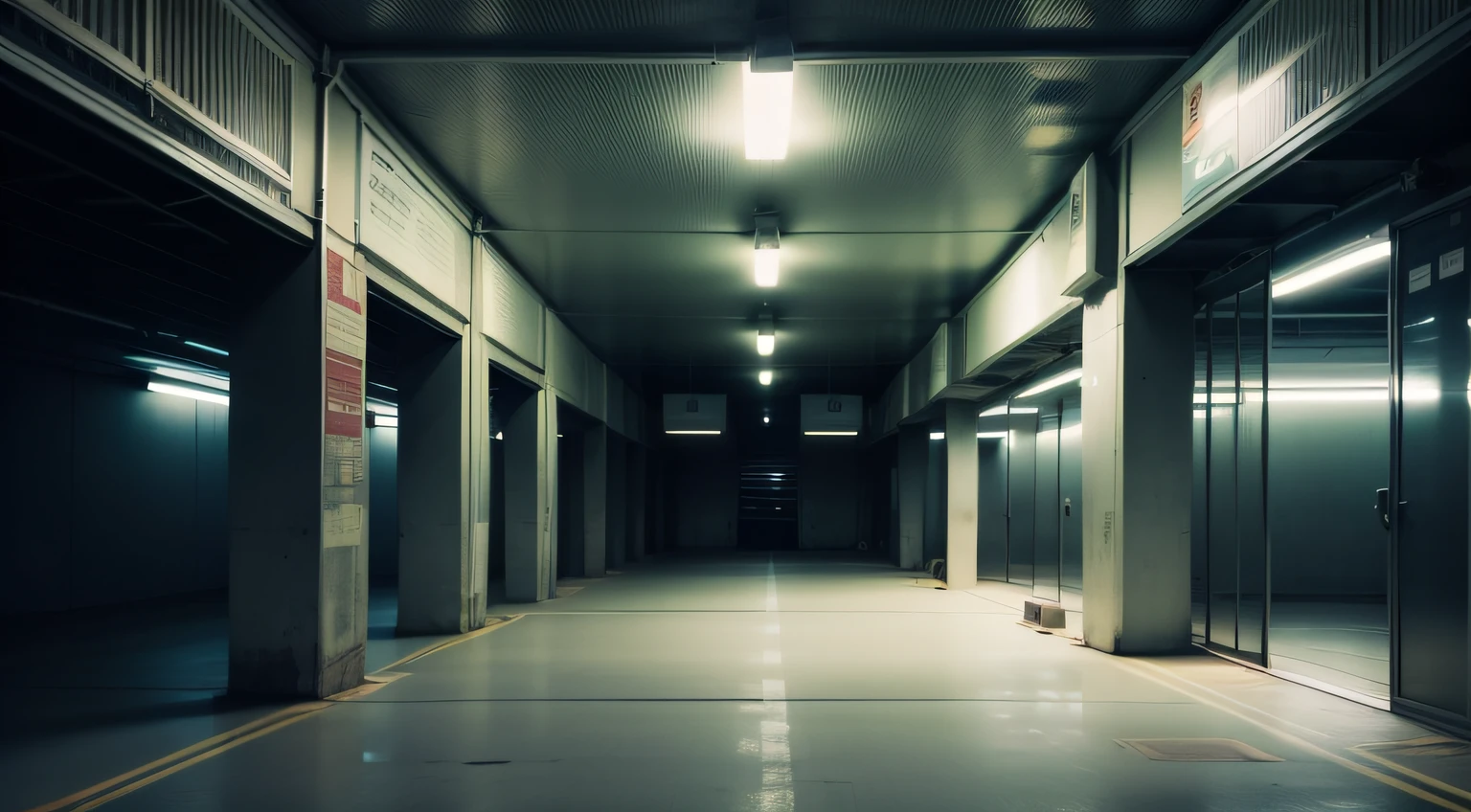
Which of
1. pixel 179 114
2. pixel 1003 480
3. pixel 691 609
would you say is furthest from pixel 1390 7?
pixel 1003 480

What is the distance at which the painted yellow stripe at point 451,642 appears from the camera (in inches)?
304

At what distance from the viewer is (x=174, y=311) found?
10.3 m

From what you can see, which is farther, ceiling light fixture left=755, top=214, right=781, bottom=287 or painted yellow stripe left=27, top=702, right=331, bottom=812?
ceiling light fixture left=755, top=214, right=781, bottom=287

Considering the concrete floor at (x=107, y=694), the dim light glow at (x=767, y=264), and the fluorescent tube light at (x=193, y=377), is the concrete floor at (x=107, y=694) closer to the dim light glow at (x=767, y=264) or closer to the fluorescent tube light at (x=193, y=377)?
the fluorescent tube light at (x=193, y=377)

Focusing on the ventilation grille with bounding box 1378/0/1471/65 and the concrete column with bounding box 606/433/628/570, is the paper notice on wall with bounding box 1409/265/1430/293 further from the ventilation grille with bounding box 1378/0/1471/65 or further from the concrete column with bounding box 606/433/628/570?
the concrete column with bounding box 606/433/628/570

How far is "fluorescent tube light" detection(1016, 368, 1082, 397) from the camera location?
13311 millimetres

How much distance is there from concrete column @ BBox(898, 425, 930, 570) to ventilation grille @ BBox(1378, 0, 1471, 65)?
1698 centimetres

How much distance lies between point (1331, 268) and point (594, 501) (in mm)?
12837

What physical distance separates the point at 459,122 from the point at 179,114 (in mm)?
2888

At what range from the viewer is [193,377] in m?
14.4

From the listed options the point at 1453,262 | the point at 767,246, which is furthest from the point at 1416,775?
the point at 767,246

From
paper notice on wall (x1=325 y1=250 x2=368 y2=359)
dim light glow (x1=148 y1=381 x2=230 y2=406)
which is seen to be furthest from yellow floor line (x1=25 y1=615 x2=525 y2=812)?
dim light glow (x1=148 y1=381 x2=230 y2=406)

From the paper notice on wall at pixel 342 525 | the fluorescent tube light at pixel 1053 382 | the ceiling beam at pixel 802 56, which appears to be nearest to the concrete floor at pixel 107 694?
the paper notice on wall at pixel 342 525

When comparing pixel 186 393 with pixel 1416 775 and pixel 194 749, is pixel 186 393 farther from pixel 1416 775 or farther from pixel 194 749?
pixel 1416 775
